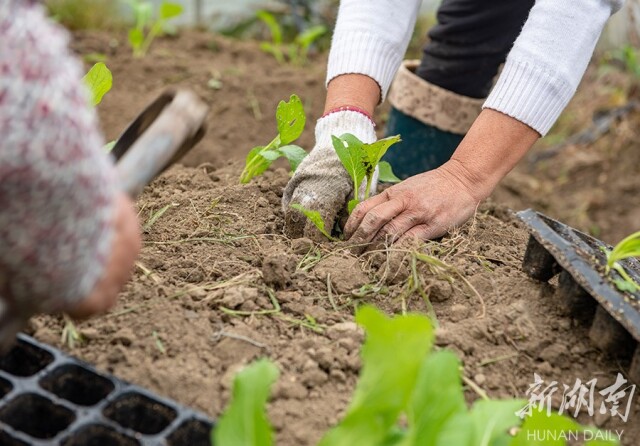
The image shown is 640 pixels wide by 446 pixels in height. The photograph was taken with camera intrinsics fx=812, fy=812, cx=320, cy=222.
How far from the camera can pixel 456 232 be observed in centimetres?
163

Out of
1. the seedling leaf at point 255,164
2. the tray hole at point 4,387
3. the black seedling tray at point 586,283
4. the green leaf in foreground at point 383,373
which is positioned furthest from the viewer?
the seedling leaf at point 255,164

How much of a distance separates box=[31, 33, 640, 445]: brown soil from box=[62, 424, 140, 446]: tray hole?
0.10 m

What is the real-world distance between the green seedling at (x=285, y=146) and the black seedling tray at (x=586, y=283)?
561 millimetres

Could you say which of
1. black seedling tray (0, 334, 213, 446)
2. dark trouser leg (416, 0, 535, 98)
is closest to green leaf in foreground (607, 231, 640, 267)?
black seedling tray (0, 334, 213, 446)

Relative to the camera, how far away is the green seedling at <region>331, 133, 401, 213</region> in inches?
61.9

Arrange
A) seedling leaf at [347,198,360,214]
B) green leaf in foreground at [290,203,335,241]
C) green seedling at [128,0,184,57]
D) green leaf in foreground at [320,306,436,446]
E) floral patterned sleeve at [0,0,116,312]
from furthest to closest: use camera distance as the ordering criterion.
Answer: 1. green seedling at [128,0,184,57]
2. seedling leaf at [347,198,360,214]
3. green leaf in foreground at [290,203,335,241]
4. green leaf in foreground at [320,306,436,446]
5. floral patterned sleeve at [0,0,116,312]

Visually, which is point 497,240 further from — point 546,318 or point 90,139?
point 90,139

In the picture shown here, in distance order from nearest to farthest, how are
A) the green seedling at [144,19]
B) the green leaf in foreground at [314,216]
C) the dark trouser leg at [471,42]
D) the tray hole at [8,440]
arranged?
the tray hole at [8,440], the green leaf in foreground at [314,216], the dark trouser leg at [471,42], the green seedling at [144,19]

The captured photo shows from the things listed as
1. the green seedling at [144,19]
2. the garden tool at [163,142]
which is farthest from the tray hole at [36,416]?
the green seedling at [144,19]

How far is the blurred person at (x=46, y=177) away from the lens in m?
0.84

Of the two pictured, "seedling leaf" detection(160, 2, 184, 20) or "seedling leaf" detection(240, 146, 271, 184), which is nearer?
"seedling leaf" detection(240, 146, 271, 184)

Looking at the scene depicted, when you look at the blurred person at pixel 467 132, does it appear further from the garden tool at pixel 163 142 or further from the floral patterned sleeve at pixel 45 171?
the floral patterned sleeve at pixel 45 171

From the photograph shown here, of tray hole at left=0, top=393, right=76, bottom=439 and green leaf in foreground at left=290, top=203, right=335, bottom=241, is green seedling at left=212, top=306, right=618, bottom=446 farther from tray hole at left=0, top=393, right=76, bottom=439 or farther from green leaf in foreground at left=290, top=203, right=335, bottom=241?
green leaf in foreground at left=290, top=203, right=335, bottom=241

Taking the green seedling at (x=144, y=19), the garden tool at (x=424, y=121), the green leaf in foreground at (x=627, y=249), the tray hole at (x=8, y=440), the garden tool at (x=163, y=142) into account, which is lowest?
the green seedling at (x=144, y=19)
